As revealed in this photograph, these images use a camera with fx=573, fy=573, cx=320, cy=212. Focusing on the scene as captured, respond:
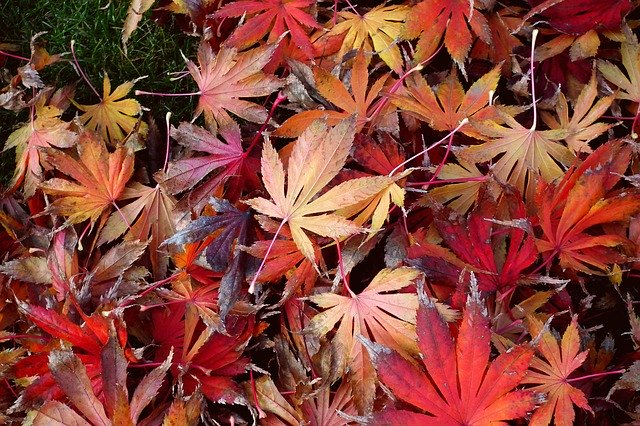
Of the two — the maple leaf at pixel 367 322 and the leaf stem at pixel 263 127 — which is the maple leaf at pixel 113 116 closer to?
the leaf stem at pixel 263 127

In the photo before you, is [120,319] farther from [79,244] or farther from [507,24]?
[507,24]

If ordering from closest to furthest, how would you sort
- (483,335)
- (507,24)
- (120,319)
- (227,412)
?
(483,335) → (120,319) → (227,412) → (507,24)

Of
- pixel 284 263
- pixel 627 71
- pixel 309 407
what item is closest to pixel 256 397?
pixel 309 407

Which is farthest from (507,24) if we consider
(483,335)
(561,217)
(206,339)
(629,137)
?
(206,339)

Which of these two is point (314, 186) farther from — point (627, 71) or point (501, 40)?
point (627, 71)

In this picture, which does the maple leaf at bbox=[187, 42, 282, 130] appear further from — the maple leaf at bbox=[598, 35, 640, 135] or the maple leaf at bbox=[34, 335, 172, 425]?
the maple leaf at bbox=[598, 35, 640, 135]

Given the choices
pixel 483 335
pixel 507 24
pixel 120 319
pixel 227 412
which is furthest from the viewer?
pixel 507 24

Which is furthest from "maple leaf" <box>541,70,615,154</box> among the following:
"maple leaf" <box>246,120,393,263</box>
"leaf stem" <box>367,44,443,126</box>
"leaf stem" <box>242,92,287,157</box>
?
"leaf stem" <box>242,92,287,157</box>
